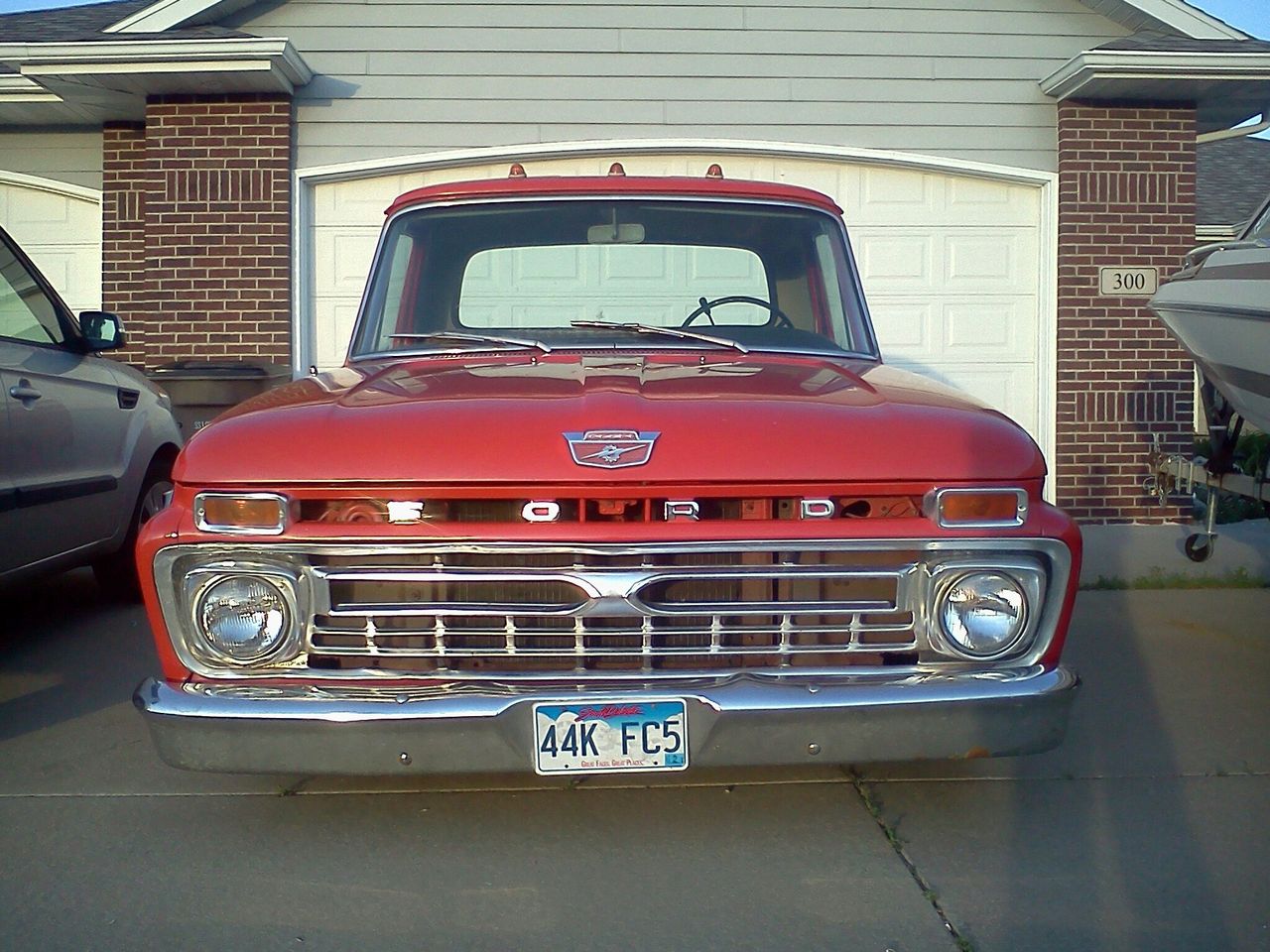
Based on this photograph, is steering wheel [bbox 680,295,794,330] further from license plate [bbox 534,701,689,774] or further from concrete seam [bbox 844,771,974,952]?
license plate [bbox 534,701,689,774]

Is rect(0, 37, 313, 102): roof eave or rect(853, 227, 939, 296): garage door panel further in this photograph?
rect(853, 227, 939, 296): garage door panel

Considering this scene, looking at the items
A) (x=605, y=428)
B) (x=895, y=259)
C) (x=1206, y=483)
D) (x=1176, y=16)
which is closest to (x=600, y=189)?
(x=605, y=428)

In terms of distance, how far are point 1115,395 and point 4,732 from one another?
739 cm

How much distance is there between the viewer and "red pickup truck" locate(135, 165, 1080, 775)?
2902 millimetres

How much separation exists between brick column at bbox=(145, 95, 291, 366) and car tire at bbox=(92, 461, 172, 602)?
2625 millimetres

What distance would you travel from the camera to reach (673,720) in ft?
9.46

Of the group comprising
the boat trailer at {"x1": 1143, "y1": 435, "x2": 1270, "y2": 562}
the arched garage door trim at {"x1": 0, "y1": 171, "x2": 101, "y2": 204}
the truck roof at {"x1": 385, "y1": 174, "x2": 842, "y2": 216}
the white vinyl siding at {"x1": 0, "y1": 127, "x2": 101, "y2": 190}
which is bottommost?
the boat trailer at {"x1": 1143, "y1": 435, "x2": 1270, "y2": 562}

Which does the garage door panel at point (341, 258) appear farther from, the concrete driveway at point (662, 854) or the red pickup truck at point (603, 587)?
the red pickup truck at point (603, 587)

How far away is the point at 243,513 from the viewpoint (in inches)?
117

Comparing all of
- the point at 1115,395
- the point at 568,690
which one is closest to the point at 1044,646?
the point at 568,690

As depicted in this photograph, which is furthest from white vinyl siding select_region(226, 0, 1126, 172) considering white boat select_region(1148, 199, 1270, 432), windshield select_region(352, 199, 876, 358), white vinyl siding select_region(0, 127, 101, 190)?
windshield select_region(352, 199, 876, 358)

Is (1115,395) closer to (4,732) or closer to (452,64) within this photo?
(452,64)

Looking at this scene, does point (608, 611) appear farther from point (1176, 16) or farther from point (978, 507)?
Answer: point (1176, 16)

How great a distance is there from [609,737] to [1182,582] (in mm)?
5084
